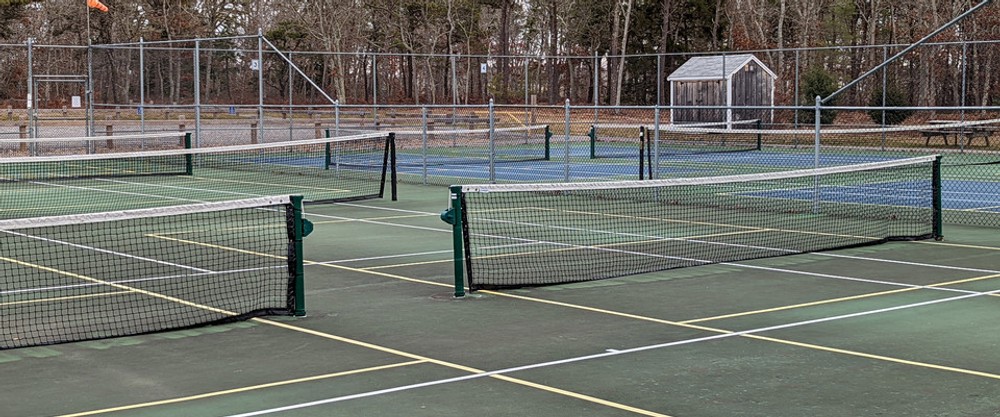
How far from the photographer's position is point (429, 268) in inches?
601

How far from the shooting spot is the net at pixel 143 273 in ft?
38.2

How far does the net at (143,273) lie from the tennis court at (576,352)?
0.27 m

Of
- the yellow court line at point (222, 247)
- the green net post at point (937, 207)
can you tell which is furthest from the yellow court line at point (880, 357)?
the green net post at point (937, 207)

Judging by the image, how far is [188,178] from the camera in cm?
3052

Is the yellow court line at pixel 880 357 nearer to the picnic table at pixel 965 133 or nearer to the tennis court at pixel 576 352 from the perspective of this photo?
the tennis court at pixel 576 352

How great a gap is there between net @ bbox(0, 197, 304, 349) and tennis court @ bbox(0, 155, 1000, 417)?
10.7 inches

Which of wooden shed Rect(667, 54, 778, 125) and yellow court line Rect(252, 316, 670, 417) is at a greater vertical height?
wooden shed Rect(667, 54, 778, 125)

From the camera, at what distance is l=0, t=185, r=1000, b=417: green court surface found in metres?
8.64

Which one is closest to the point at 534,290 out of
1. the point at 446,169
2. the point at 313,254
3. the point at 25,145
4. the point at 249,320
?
the point at 249,320

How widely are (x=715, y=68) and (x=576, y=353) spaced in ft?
124

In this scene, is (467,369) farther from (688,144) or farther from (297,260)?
(688,144)

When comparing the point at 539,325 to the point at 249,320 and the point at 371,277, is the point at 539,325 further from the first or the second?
the point at 371,277

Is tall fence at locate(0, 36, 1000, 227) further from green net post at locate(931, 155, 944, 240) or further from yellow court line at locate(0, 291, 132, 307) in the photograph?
yellow court line at locate(0, 291, 132, 307)

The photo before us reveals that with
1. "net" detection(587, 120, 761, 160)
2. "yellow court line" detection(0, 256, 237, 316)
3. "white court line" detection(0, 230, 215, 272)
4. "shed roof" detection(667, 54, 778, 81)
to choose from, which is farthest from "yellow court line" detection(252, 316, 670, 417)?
"shed roof" detection(667, 54, 778, 81)
